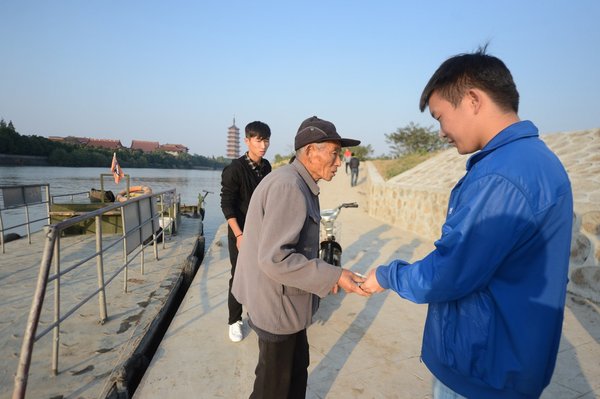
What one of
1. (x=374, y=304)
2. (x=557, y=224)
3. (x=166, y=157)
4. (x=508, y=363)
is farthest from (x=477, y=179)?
(x=166, y=157)

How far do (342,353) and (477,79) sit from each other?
2.70 m

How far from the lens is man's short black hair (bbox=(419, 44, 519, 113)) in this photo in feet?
3.90

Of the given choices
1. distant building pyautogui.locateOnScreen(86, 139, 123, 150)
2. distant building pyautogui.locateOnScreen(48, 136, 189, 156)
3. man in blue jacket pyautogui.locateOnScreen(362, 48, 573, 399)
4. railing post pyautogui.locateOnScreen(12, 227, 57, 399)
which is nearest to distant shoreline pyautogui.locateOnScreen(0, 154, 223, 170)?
distant building pyautogui.locateOnScreen(48, 136, 189, 156)

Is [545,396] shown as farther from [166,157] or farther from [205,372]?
[166,157]

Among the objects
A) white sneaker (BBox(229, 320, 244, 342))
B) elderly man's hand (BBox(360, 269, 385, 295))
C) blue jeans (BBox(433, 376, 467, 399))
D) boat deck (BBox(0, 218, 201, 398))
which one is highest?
elderly man's hand (BBox(360, 269, 385, 295))

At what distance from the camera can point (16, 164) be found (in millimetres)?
54031

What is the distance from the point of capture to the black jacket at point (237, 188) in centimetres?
322

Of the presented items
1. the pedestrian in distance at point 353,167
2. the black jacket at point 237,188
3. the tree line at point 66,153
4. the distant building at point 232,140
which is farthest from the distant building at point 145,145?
the black jacket at point 237,188

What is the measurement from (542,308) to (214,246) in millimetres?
6242

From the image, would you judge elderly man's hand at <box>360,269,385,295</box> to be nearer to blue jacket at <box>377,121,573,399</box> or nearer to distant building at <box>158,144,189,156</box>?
blue jacket at <box>377,121,573,399</box>

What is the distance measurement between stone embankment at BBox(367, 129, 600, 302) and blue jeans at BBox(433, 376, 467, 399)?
4.23m

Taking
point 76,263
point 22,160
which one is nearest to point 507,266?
point 76,263

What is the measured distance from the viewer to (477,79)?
1200mm

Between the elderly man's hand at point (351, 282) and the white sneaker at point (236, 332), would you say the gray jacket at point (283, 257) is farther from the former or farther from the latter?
the white sneaker at point (236, 332)
